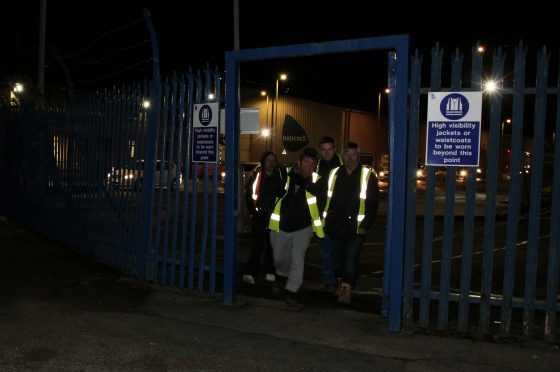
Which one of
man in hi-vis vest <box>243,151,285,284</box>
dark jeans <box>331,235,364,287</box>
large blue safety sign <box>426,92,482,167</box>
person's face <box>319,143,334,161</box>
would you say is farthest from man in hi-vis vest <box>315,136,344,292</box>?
large blue safety sign <box>426,92,482,167</box>

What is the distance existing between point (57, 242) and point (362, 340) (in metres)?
6.77

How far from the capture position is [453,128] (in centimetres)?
526

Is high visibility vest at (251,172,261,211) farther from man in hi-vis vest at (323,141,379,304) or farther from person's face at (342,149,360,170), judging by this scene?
person's face at (342,149,360,170)

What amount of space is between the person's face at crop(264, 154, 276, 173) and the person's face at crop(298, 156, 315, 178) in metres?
0.48

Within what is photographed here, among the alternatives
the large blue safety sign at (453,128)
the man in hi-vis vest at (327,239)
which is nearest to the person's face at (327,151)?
the man in hi-vis vest at (327,239)

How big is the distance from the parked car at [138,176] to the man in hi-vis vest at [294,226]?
48.6 inches

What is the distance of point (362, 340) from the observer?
5379 millimetres

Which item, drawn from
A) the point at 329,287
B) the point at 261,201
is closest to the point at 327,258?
the point at 329,287

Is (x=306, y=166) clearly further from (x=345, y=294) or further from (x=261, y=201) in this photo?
(x=345, y=294)

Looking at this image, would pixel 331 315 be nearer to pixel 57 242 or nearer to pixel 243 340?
pixel 243 340

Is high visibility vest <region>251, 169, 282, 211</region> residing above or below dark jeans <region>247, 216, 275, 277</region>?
above

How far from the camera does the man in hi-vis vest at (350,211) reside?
6.55 m

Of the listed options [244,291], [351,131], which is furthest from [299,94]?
[244,291]

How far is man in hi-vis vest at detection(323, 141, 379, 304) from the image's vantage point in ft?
21.5
